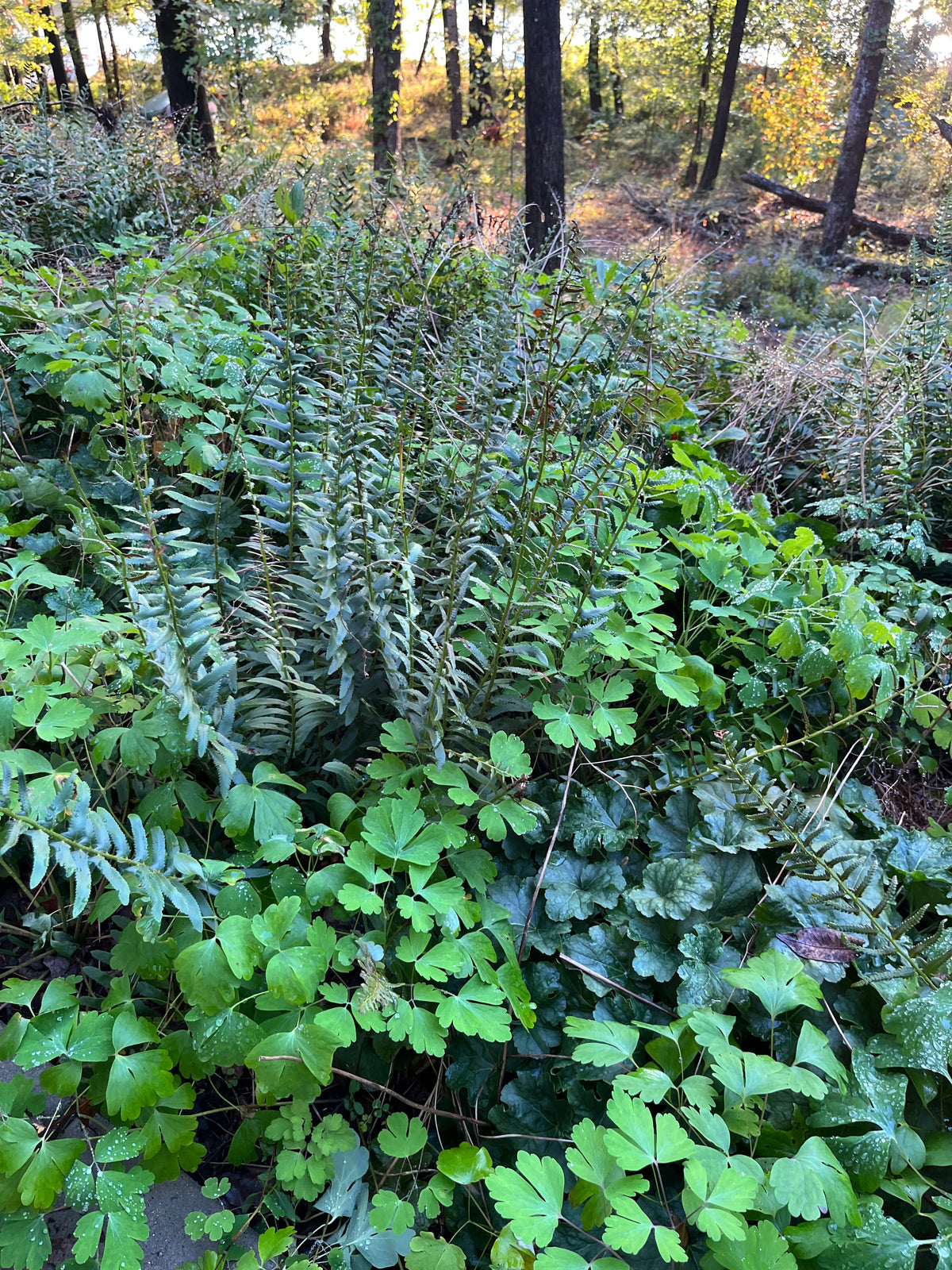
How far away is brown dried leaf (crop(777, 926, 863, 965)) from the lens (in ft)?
5.62

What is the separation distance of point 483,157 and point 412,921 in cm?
1248

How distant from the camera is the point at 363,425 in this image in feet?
6.78

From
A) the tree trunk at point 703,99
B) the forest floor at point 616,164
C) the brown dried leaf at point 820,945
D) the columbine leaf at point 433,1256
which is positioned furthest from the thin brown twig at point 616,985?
A: the tree trunk at point 703,99

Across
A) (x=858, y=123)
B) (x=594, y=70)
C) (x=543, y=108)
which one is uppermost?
(x=594, y=70)

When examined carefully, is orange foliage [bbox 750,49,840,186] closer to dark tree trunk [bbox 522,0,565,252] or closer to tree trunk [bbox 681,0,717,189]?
tree trunk [bbox 681,0,717,189]

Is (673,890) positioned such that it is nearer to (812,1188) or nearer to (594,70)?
(812,1188)

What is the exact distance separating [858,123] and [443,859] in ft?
51.2

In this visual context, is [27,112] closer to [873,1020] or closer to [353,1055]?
[353,1055]

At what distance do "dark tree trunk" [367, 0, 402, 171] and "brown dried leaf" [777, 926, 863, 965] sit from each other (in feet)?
32.3

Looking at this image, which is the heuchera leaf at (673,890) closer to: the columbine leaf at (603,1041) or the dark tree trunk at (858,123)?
the columbine leaf at (603,1041)

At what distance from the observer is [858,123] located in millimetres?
12523

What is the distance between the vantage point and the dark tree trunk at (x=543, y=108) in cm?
679

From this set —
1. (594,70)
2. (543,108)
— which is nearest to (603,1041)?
(543,108)

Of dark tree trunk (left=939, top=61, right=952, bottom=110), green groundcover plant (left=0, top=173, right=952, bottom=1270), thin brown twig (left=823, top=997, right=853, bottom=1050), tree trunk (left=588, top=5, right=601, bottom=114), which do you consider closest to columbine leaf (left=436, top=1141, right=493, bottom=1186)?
green groundcover plant (left=0, top=173, right=952, bottom=1270)
